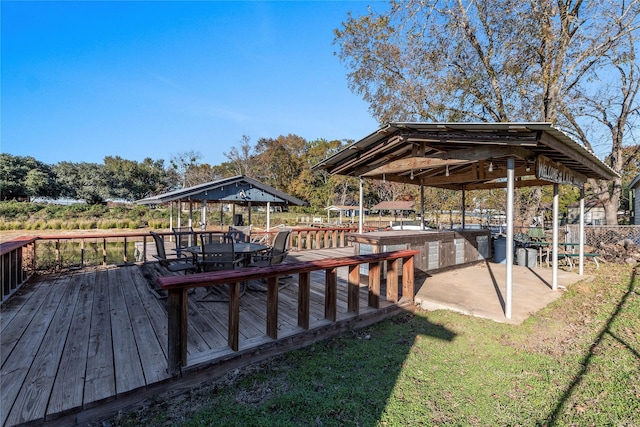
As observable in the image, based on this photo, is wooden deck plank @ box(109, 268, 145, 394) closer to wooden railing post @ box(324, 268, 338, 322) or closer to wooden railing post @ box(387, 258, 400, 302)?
wooden railing post @ box(324, 268, 338, 322)

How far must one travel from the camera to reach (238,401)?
219 cm

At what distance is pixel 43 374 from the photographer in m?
2.26

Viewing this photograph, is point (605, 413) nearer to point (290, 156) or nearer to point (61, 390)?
point (61, 390)

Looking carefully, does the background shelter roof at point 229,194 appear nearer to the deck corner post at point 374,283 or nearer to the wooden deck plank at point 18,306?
the wooden deck plank at point 18,306

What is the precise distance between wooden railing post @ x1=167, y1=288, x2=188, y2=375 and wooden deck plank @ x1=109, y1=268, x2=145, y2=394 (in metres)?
0.23

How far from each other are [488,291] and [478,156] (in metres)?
2.24

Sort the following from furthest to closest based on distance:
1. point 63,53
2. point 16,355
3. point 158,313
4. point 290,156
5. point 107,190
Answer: point 290,156, point 107,190, point 63,53, point 158,313, point 16,355

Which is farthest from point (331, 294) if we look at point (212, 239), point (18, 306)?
point (212, 239)

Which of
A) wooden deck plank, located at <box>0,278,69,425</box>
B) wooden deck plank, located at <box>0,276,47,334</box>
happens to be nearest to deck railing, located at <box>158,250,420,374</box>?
wooden deck plank, located at <box>0,278,69,425</box>

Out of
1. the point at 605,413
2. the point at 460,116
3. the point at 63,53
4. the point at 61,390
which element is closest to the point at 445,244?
the point at 605,413

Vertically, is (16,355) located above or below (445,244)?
below

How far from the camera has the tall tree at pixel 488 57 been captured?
30.8 feet

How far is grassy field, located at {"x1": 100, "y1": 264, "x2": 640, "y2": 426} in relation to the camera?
2.03 metres

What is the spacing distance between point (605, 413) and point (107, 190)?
42.9 m
